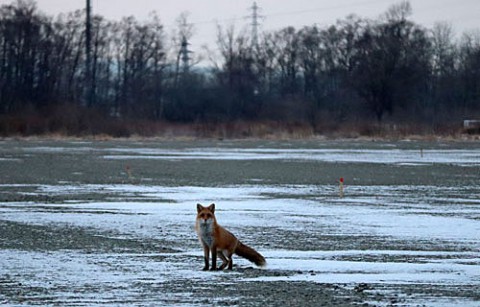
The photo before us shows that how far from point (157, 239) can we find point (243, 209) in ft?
20.5

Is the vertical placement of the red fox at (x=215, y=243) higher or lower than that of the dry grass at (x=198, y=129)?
lower

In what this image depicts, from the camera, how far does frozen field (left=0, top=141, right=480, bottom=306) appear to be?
12.7m

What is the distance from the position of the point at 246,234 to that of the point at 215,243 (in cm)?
526

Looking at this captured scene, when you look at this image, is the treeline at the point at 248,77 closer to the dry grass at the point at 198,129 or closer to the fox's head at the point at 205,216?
the dry grass at the point at 198,129

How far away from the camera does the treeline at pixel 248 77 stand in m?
97.8

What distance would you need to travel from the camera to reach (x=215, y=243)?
1402 centimetres

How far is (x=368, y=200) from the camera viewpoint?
27078 millimetres

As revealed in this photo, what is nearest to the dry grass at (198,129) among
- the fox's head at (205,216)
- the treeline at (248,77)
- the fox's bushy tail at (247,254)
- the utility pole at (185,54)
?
the treeline at (248,77)

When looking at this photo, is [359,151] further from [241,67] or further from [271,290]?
[241,67]

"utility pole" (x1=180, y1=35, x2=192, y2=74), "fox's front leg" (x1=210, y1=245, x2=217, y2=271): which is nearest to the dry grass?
"utility pole" (x1=180, y1=35, x2=192, y2=74)

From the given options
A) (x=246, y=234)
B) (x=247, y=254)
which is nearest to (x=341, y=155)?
(x=246, y=234)

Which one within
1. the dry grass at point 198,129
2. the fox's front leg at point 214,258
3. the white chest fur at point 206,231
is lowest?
the fox's front leg at point 214,258

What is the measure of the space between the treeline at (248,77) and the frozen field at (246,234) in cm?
5109

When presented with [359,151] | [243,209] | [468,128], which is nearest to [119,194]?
[243,209]
